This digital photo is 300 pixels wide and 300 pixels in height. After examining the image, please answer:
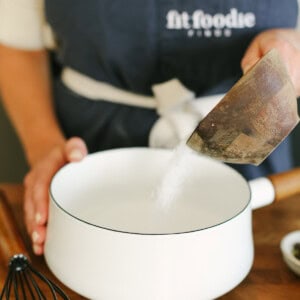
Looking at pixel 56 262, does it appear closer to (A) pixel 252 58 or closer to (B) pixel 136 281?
(B) pixel 136 281

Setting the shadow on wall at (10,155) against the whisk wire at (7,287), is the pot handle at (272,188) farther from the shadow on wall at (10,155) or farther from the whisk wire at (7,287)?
the shadow on wall at (10,155)

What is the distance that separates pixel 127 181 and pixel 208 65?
0.49 ft

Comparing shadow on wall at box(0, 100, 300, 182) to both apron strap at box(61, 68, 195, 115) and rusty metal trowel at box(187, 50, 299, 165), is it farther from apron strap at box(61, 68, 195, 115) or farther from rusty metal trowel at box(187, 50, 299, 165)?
rusty metal trowel at box(187, 50, 299, 165)

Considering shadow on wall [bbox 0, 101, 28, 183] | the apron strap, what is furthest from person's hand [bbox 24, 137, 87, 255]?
shadow on wall [bbox 0, 101, 28, 183]

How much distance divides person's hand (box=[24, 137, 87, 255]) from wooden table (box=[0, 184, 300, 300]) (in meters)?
0.02

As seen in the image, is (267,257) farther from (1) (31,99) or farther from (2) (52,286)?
(1) (31,99)

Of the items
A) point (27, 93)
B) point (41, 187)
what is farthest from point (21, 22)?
point (41, 187)

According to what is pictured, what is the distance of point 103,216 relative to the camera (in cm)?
52

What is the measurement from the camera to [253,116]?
1.21ft

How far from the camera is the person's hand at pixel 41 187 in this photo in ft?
1.55

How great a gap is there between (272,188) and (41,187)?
208 mm

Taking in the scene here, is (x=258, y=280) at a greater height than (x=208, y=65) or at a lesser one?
lesser

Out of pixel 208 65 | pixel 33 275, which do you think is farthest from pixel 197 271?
pixel 208 65

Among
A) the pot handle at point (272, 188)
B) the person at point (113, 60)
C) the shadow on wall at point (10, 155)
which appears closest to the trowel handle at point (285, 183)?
the pot handle at point (272, 188)
